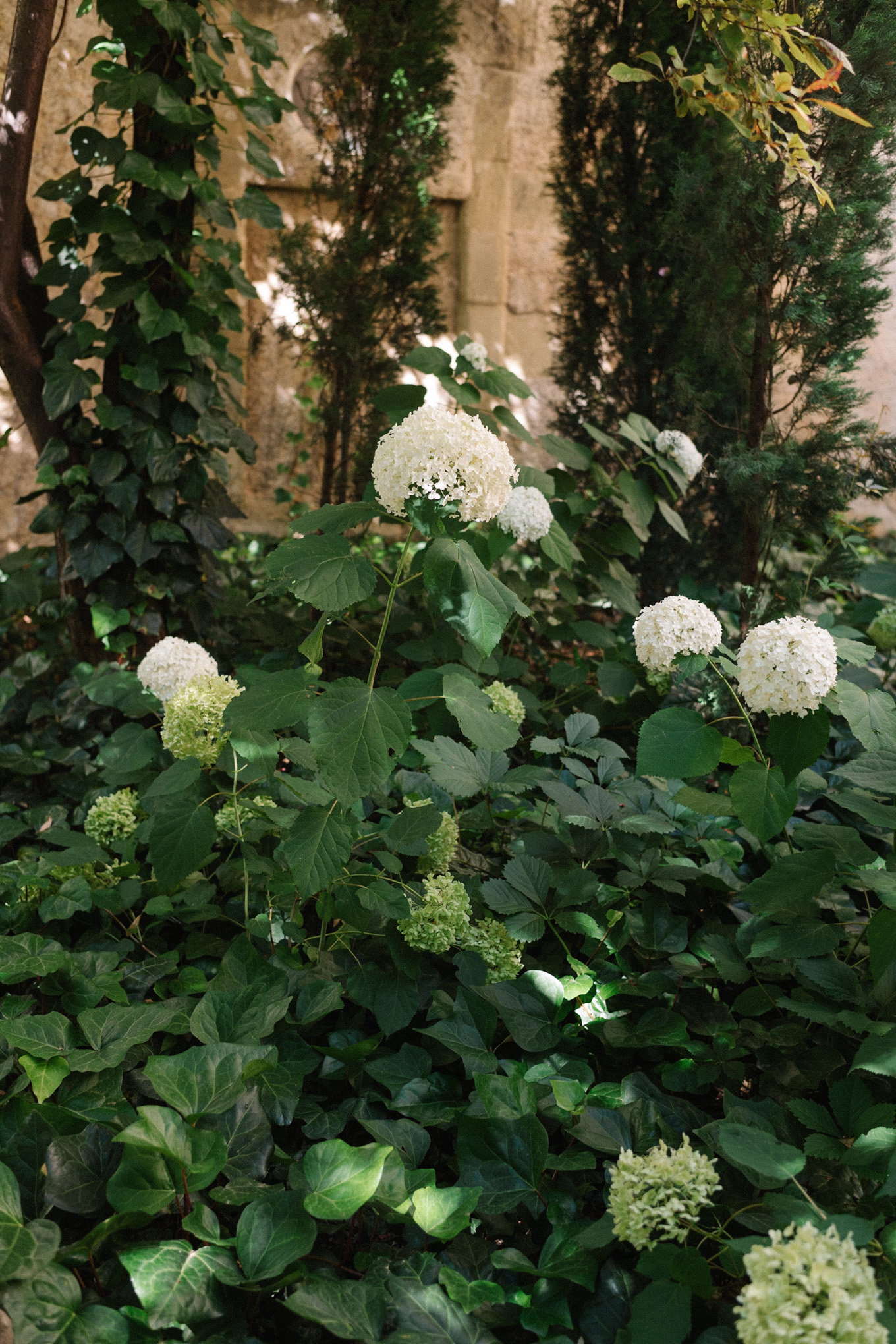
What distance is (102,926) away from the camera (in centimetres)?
187

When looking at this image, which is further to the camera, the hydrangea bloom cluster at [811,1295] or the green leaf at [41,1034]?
the green leaf at [41,1034]

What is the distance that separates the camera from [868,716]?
144 centimetres

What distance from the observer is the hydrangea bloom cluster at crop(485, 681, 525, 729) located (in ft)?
6.77

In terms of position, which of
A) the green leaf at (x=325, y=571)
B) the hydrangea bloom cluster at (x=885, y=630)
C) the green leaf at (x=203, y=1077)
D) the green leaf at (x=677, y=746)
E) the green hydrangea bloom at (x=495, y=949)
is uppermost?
the green leaf at (x=325, y=571)

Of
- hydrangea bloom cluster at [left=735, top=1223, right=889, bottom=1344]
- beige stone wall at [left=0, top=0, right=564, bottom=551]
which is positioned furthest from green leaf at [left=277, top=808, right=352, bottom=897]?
beige stone wall at [left=0, top=0, right=564, bottom=551]

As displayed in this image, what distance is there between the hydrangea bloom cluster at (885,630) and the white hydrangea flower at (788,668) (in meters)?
1.69

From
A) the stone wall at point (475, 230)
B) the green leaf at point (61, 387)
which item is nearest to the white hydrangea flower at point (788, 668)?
the green leaf at point (61, 387)

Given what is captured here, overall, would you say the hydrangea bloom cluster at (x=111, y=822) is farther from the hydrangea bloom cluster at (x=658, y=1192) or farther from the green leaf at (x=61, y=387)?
the green leaf at (x=61, y=387)

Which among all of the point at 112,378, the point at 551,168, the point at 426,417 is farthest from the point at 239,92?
the point at 426,417

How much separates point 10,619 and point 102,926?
226 cm

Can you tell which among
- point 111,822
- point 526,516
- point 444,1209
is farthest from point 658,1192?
point 526,516

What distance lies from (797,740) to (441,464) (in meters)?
0.70

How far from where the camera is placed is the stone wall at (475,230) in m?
4.75

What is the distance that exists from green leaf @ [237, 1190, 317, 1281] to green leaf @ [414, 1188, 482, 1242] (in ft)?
0.43
